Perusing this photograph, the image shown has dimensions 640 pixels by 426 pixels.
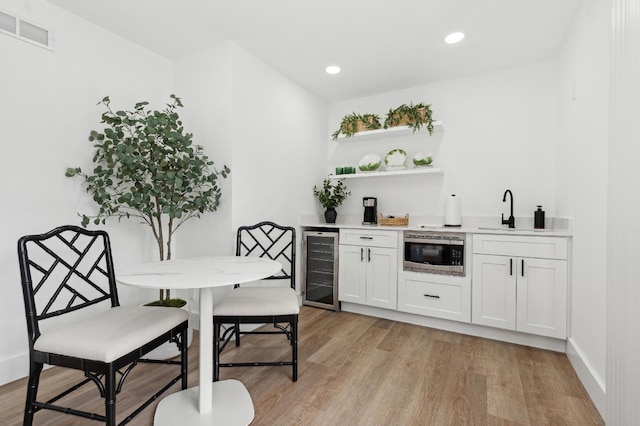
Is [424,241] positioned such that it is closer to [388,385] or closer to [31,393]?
[388,385]

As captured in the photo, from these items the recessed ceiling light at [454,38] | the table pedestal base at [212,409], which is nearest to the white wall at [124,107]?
the table pedestal base at [212,409]

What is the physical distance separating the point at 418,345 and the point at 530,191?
73.8 inches

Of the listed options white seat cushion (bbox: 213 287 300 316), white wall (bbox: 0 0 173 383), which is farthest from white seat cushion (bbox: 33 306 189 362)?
white wall (bbox: 0 0 173 383)

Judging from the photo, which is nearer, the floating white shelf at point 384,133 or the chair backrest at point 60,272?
the chair backrest at point 60,272

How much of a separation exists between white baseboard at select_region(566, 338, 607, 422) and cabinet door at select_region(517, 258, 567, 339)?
157mm

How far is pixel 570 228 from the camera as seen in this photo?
237 cm

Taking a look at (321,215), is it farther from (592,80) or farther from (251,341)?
(592,80)

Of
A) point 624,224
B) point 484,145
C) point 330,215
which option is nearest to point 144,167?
point 330,215

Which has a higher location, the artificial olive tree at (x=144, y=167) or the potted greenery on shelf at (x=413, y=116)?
the potted greenery on shelf at (x=413, y=116)

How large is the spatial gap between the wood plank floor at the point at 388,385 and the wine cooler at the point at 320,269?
0.73 meters

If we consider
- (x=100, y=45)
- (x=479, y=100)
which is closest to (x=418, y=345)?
→ (x=479, y=100)

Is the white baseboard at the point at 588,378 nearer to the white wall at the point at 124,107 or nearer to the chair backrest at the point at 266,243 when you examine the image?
the chair backrest at the point at 266,243

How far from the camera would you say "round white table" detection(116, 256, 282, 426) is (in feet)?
4.73

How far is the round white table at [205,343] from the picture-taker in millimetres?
1441
